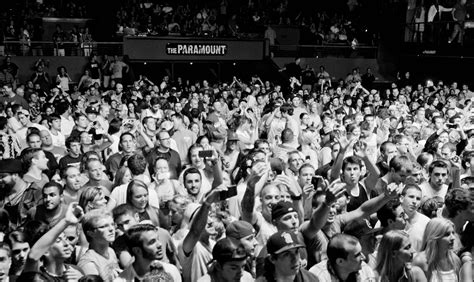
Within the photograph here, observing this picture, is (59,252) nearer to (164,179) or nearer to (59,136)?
(164,179)

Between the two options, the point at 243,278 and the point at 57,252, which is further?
the point at 57,252

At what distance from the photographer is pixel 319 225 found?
4672 mm

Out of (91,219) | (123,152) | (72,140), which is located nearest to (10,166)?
(72,140)

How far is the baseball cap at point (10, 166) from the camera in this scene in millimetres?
6389

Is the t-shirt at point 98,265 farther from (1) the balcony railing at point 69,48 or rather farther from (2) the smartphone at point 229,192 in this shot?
(1) the balcony railing at point 69,48

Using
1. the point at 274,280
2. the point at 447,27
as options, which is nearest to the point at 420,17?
the point at 447,27

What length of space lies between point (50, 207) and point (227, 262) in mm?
2115

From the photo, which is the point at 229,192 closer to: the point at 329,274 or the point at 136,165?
the point at 329,274

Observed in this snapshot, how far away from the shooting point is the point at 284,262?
397 centimetres

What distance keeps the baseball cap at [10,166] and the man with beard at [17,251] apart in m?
2.08

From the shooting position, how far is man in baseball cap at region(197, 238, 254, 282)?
157 inches

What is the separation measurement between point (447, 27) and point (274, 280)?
62.3ft

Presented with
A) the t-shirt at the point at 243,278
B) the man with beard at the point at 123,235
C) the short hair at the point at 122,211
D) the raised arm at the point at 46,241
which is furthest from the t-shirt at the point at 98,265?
the t-shirt at the point at 243,278

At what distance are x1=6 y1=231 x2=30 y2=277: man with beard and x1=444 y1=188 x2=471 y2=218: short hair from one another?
10.6 feet
